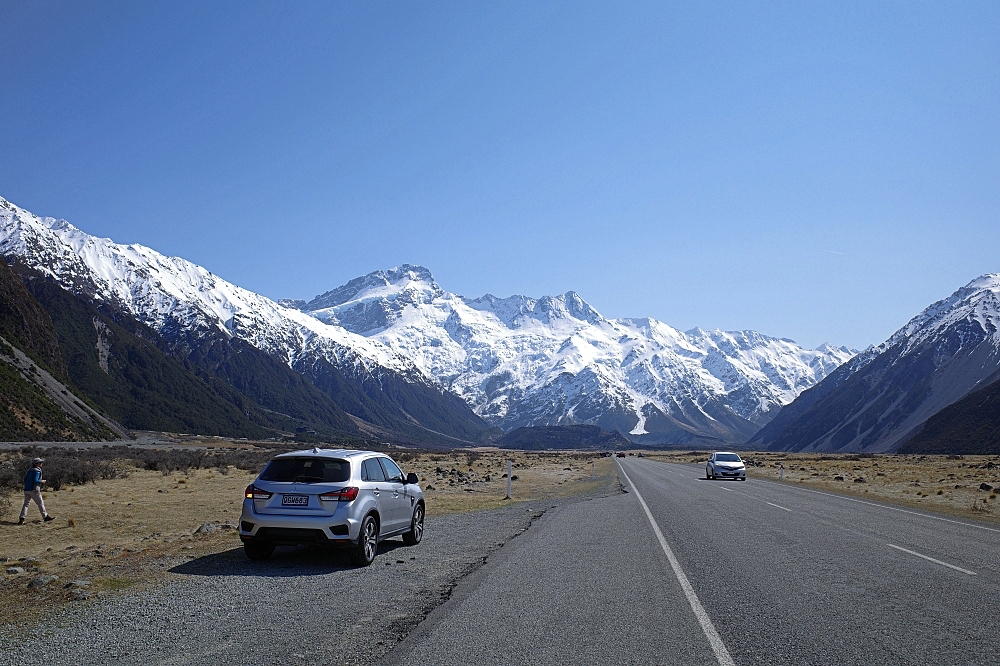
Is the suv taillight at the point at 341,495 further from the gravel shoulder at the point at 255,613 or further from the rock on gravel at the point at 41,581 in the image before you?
the rock on gravel at the point at 41,581

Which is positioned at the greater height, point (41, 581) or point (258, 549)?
point (258, 549)

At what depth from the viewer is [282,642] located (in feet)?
25.8

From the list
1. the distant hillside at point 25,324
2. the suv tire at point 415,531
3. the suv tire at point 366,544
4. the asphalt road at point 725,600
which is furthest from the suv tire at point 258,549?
the distant hillside at point 25,324

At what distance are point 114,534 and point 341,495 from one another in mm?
10019

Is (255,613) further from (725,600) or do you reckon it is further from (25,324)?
(25,324)

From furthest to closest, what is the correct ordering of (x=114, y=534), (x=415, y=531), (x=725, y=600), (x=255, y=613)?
(x=114, y=534) → (x=415, y=531) → (x=725, y=600) → (x=255, y=613)

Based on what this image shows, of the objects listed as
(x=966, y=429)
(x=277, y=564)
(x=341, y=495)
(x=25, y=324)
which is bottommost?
(x=277, y=564)

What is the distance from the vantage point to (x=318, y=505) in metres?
12.5

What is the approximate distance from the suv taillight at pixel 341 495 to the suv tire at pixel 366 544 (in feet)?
1.51

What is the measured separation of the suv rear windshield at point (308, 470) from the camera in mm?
12914

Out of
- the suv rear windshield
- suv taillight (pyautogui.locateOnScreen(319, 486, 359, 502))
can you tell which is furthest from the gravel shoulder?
the suv rear windshield

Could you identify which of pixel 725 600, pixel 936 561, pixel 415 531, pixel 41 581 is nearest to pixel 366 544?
pixel 415 531

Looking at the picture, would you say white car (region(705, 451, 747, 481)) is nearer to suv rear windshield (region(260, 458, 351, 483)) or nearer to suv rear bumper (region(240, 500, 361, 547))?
suv rear windshield (region(260, 458, 351, 483))

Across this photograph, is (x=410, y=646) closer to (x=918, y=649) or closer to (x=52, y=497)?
(x=918, y=649)
